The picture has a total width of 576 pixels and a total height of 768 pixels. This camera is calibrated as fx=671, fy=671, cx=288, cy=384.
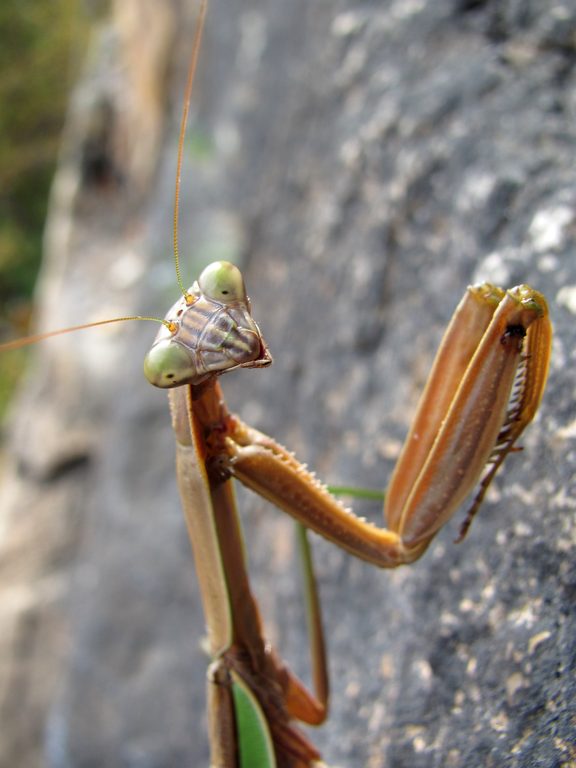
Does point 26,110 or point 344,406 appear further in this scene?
point 26,110

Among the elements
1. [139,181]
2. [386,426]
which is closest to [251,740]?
[386,426]

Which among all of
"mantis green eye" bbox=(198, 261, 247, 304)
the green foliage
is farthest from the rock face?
the green foliage

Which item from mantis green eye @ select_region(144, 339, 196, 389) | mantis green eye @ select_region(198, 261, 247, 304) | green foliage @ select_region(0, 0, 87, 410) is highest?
green foliage @ select_region(0, 0, 87, 410)

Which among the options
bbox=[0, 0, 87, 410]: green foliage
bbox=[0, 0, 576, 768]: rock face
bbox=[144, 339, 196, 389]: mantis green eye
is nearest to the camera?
bbox=[144, 339, 196, 389]: mantis green eye

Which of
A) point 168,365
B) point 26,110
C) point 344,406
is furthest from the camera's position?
point 26,110

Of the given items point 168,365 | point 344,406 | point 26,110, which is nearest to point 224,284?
point 168,365

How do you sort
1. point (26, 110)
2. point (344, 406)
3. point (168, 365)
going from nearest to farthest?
point (168, 365) < point (344, 406) < point (26, 110)

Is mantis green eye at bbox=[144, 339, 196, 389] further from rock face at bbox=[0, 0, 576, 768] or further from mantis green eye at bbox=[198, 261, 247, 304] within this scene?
rock face at bbox=[0, 0, 576, 768]

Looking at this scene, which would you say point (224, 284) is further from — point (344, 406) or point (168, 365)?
point (344, 406)
